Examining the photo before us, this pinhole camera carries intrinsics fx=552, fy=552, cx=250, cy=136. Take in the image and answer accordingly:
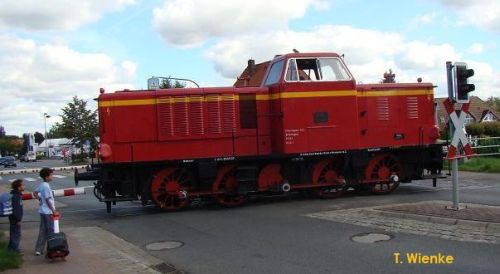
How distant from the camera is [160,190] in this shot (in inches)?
562

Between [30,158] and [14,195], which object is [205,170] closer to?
[14,195]

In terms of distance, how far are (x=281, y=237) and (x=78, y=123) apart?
55677 mm

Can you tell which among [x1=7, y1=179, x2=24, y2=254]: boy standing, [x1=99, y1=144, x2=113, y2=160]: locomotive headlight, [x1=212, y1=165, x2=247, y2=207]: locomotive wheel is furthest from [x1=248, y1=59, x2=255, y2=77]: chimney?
[x1=7, y1=179, x2=24, y2=254]: boy standing

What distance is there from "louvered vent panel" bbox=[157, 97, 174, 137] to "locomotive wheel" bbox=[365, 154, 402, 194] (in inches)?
225

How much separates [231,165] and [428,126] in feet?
19.8

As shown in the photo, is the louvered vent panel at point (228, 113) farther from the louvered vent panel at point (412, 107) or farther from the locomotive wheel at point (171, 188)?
the louvered vent panel at point (412, 107)

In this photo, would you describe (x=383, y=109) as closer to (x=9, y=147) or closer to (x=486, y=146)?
(x=486, y=146)

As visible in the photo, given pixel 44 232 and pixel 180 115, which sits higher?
pixel 180 115

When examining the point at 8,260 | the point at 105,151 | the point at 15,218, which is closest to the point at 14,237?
the point at 15,218

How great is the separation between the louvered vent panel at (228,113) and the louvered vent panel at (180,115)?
0.98 metres

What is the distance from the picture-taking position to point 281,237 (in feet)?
32.8

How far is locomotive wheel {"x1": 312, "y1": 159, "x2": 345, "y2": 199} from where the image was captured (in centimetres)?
1526

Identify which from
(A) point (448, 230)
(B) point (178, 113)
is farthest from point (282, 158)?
(A) point (448, 230)

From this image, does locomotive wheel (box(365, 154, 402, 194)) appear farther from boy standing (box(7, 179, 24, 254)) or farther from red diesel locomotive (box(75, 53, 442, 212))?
boy standing (box(7, 179, 24, 254))
